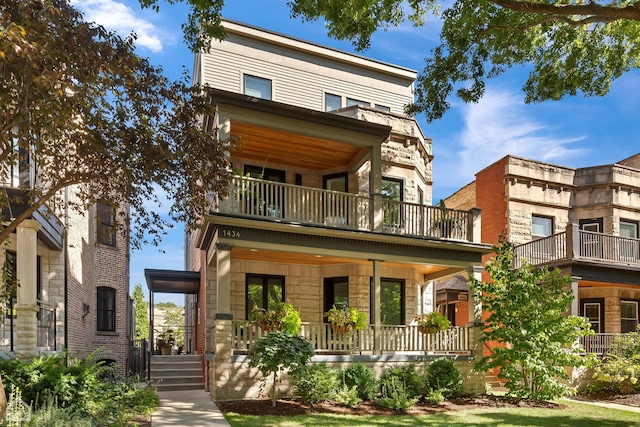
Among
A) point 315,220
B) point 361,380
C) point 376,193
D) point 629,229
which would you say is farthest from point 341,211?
point 629,229

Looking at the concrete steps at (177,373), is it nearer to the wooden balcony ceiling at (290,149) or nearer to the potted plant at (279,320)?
the potted plant at (279,320)

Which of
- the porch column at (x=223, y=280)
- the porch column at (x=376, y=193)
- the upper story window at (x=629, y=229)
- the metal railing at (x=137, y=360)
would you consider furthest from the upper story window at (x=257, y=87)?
the upper story window at (x=629, y=229)

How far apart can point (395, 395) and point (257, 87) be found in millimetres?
11654

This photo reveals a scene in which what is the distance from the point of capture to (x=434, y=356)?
15.1 m

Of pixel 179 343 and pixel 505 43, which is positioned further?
pixel 179 343

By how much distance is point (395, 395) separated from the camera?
12477mm

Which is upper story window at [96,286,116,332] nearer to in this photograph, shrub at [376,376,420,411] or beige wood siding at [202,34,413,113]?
beige wood siding at [202,34,413,113]

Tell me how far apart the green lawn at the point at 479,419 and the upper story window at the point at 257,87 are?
11436 millimetres

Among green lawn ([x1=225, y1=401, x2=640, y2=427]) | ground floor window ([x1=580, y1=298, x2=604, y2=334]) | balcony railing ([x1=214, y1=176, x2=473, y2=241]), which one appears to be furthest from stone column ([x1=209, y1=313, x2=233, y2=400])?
ground floor window ([x1=580, y1=298, x2=604, y2=334])

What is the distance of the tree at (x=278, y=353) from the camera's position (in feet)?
38.5

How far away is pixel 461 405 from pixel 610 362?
23.1 ft

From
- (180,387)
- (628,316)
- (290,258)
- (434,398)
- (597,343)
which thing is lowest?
(180,387)

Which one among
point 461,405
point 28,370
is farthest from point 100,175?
point 461,405

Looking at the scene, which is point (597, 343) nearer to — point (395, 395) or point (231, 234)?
point (395, 395)
